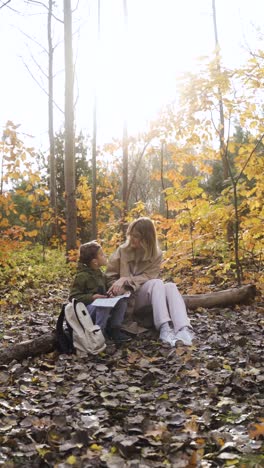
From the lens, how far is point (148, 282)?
4.61 meters

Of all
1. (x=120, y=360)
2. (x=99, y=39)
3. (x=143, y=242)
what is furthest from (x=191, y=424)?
(x=99, y=39)

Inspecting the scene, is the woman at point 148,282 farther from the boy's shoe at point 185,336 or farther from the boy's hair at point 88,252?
the boy's hair at point 88,252

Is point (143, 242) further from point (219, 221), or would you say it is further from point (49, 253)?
point (49, 253)

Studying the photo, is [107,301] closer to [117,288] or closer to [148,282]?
[117,288]

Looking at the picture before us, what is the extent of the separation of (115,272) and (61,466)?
108 inches

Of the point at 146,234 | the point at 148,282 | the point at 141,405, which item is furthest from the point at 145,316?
the point at 141,405

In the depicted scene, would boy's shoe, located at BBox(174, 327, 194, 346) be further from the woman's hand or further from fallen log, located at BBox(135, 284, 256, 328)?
fallen log, located at BBox(135, 284, 256, 328)

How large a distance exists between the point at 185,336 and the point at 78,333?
3.08 ft

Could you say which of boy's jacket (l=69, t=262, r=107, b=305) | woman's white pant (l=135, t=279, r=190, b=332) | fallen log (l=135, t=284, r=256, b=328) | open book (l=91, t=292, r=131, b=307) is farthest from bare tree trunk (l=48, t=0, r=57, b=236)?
open book (l=91, t=292, r=131, b=307)

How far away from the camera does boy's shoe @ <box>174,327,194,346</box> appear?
412 centimetres

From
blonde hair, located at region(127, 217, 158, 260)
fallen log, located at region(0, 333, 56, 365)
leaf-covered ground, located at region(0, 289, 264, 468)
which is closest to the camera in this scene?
leaf-covered ground, located at region(0, 289, 264, 468)

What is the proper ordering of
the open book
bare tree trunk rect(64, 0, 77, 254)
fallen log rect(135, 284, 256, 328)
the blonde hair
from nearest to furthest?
the open book
the blonde hair
fallen log rect(135, 284, 256, 328)
bare tree trunk rect(64, 0, 77, 254)

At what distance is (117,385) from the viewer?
10.8 feet

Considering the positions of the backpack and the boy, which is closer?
the backpack
